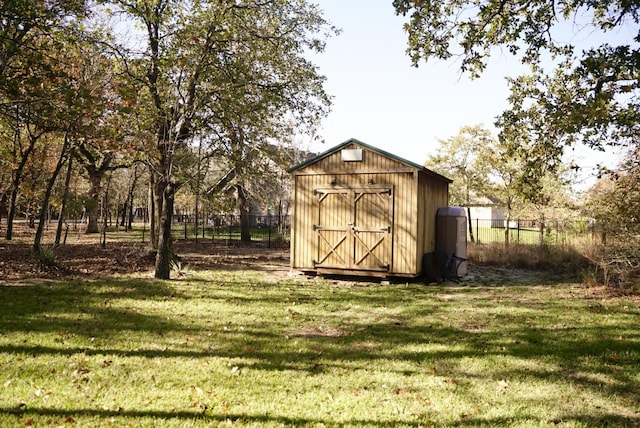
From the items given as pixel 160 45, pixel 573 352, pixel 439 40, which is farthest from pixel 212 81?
pixel 573 352

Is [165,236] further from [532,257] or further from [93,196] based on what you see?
[93,196]

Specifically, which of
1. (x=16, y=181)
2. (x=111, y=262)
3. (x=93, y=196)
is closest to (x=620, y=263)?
(x=111, y=262)

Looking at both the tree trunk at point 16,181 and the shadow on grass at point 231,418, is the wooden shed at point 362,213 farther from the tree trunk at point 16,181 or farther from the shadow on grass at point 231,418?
the tree trunk at point 16,181

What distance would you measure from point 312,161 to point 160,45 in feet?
17.5

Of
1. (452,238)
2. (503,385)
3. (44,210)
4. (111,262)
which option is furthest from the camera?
(111,262)

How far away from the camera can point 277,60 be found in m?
15.6

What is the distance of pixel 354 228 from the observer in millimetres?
12898

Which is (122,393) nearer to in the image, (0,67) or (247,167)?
(0,67)

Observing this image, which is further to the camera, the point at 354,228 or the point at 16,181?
the point at 16,181

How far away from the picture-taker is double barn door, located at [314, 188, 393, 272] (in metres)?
12.6

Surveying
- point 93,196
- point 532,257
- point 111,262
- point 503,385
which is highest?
point 93,196

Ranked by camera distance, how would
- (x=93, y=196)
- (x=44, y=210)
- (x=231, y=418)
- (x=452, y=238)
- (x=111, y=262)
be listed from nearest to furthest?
(x=231, y=418)
(x=44, y=210)
(x=452, y=238)
(x=111, y=262)
(x=93, y=196)

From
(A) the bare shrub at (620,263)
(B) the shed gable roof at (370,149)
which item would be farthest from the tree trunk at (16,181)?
(A) the bare shrub at (620,263)

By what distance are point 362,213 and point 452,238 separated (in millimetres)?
3010
